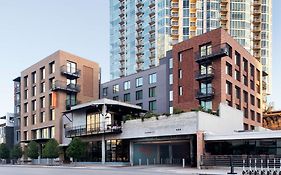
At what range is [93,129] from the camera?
54.3 metres

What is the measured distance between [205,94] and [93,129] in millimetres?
17119

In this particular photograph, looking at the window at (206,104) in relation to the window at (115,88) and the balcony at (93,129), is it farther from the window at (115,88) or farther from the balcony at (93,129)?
the window at (115,88)

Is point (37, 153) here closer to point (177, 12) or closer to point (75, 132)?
point (75, 132)

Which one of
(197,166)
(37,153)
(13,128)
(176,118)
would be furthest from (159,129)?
(13,128)

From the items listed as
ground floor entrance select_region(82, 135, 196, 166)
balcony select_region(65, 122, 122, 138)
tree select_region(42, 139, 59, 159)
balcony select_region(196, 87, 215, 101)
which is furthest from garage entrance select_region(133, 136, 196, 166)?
tree select_region(42, 139, 59, 159)

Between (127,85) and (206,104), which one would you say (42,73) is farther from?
(206,104)

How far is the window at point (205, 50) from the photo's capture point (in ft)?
190

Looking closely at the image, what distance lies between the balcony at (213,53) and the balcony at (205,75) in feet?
5.25

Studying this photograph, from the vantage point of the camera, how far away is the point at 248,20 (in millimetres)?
115812

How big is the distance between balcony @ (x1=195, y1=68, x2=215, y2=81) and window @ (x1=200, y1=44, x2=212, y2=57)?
2549 millimetres

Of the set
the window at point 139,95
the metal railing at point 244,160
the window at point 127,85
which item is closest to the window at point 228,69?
the window at point 139,95

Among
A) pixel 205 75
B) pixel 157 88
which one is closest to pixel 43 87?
pixel 157 88

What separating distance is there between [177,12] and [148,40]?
39.6 feet

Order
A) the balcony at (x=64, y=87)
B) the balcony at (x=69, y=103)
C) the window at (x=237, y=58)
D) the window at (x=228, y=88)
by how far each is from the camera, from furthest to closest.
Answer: the balcony at (x=69, y=103), the balcony at (x=64, y=87), the window at (x=237, y=58), the window at (x=228, y=88)
